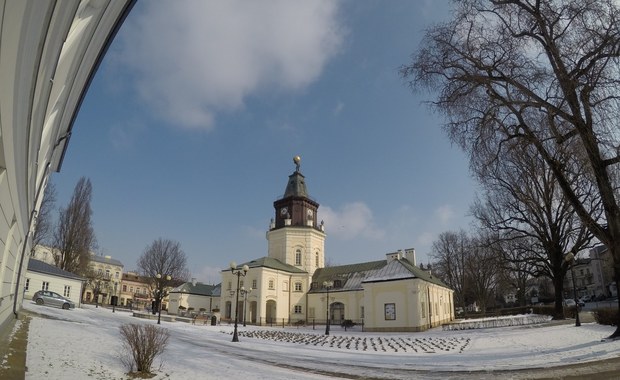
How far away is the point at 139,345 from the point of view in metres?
8.77

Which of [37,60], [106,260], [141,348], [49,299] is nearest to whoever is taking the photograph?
[37,60]

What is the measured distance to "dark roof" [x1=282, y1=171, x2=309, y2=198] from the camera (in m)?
54.1

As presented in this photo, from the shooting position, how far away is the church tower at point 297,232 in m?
52.2

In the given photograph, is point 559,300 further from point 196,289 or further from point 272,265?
point 196,289

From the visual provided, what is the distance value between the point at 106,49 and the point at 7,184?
9.49 ft

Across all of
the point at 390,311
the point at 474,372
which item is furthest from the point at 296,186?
the point at 474,372

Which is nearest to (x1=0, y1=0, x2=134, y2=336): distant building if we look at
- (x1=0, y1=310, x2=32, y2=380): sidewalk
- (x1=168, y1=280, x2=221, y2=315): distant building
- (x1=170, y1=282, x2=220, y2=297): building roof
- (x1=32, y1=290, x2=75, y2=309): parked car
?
(x1=0, y1=310, x2=32, y2=380): sidewalk

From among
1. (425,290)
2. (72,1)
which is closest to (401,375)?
(72,1)

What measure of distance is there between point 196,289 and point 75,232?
76.3 ft

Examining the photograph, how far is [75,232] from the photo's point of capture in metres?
43.7

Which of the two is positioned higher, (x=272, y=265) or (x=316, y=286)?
(x=272, y=265)

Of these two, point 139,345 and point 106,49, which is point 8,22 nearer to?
point 106,49

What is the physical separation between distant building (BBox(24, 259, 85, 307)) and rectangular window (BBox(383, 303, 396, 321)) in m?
30.9

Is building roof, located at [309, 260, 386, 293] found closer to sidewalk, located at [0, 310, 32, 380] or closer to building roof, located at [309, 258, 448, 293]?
building roof, located at [309, 258, 448, 293]
